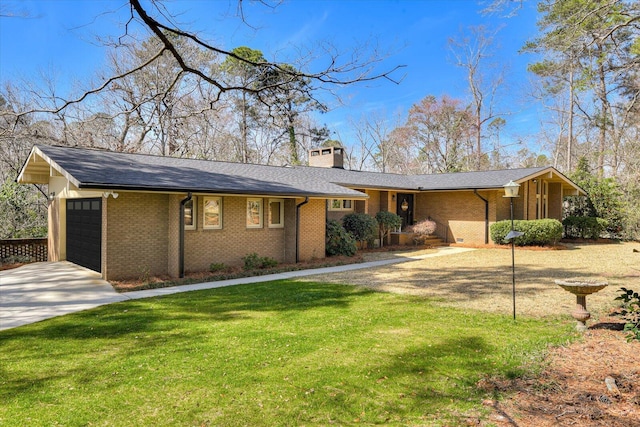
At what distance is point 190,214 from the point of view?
11055 mm

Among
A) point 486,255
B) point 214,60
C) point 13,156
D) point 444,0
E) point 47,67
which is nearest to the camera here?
point 444,0

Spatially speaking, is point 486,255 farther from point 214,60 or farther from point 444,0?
point 214,60

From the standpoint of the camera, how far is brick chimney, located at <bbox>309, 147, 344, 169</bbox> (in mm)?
22156

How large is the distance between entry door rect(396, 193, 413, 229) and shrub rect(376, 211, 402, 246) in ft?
7.18

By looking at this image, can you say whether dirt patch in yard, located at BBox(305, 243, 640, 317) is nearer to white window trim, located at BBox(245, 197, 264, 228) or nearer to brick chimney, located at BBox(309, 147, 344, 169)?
white window trim, located at BBox(245, 197, 264, 228)

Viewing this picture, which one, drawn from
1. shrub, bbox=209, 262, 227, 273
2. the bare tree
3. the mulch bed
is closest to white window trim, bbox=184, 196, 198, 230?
shrub, bbox=209, 262, 227, 273

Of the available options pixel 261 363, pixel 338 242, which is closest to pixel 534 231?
pixel 338 242

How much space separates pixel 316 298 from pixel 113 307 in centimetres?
393

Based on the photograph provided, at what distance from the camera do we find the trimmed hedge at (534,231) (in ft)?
56.7

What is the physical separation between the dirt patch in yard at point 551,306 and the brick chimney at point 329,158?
9.02m

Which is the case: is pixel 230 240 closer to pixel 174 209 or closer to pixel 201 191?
pixel 174 209

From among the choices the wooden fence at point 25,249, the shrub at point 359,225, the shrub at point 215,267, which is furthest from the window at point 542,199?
the wooden fence at point 25,249

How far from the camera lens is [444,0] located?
37.8 ft

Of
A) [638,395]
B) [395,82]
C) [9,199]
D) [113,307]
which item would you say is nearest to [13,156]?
[9,199]
